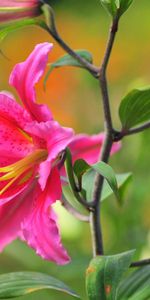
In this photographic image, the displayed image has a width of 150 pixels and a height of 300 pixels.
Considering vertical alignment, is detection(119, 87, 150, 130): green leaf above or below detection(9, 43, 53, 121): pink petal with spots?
below

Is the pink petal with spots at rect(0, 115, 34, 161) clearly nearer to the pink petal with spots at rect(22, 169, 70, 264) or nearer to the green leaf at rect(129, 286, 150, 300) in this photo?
the pink petal with spots at rect(22, 169, 70, 264)

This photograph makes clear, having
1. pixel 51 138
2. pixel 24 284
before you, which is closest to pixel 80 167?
pixel 51 138

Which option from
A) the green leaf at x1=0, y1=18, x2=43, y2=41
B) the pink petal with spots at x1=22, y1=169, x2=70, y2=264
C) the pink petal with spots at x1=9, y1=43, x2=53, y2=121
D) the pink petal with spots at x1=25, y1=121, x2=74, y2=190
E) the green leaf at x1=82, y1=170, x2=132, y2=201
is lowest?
the green leaf at x1=82, y1=170, x2=132, y2=201

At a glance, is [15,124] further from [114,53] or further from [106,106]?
[114,53]

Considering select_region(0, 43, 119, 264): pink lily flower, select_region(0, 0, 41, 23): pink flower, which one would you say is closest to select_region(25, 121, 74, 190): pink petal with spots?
select_region(0, 43, 119, 264): pink lily flower

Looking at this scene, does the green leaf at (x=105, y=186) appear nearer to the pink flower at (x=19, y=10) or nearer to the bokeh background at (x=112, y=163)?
the bokeh background at (x=112, y=163)

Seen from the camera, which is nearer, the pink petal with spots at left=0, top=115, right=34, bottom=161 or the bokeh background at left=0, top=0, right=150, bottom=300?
the pink petal with spots at left=0, top=115, right=34, bottom=161

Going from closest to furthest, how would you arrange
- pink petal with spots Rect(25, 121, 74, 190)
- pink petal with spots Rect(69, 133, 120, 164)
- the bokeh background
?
pink petal with spots Rect(25, 121, 74, 190) → pink petal with spots Rect(69, 133, 120, 164) → the bokeh background

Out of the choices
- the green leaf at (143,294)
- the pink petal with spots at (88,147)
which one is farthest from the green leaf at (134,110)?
the green leaf at (143,294)

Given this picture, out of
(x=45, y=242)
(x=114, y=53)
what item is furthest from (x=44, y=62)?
(x=114, y=53)
